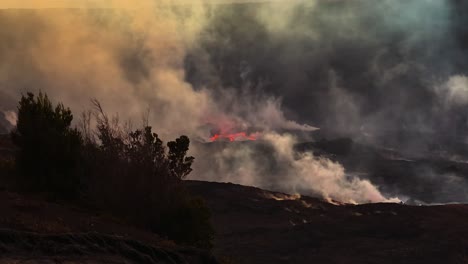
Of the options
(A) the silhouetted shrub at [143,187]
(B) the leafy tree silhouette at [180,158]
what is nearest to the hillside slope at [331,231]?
(B) the leafy tree silhouette at [180,158]

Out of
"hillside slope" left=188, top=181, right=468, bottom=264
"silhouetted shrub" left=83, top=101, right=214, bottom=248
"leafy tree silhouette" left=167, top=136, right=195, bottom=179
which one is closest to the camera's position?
"silhouetted shrub" left=83, top=101, right=214, bottom=248

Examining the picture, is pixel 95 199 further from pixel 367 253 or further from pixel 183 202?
pixel 367 253

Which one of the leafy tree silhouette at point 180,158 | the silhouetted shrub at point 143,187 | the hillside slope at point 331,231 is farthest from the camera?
the hillside slope at point 331,231

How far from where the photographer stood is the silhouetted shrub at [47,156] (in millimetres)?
25703

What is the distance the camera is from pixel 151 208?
77.6 ft

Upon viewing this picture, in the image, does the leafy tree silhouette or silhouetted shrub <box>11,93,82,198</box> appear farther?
the leafy tree silhouette

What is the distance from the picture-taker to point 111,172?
2367 centimetres

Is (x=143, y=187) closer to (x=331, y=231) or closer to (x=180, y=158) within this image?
(x=180, y=158)

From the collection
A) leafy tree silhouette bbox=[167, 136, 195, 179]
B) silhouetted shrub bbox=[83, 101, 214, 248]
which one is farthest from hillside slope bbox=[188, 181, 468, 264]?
silhouetted shrub bbox=[83, 101, 214, 248]

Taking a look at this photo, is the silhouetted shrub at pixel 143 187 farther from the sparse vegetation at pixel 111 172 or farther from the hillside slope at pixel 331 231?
the hillside slope at pixel 331 231

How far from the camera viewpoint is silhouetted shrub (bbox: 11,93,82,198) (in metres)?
25.7

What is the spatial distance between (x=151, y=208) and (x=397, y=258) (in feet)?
244

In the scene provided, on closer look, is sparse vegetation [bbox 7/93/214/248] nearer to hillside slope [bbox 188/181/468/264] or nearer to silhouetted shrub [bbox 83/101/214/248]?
silhouetted shrub [bbox 83/101/214/248]

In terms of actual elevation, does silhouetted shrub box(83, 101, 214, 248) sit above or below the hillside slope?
below
